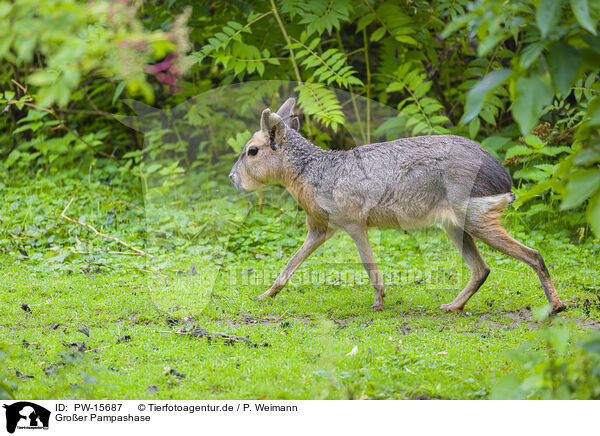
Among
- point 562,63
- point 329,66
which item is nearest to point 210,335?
point 562,63

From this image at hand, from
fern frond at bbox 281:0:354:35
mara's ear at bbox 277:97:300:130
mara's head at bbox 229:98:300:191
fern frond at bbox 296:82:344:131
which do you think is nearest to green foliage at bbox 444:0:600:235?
mara's head at bbox 229:98:300:191

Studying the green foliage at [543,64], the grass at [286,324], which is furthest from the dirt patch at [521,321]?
the green foliage at [543,64]

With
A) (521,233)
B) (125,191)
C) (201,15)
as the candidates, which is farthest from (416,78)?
→ (125,191)

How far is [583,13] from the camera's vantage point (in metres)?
2.62

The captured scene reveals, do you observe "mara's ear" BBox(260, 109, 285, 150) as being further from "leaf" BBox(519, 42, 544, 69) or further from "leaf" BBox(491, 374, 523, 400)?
"leaf" BBox(491, 374, 523, 400)

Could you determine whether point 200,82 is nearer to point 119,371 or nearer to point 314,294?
point 314,294

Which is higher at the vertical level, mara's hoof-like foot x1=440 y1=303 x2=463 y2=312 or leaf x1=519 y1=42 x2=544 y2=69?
leaf x1=519 y1=42 x2=544 y2=69

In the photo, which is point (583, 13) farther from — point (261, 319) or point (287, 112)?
point (287, 112)

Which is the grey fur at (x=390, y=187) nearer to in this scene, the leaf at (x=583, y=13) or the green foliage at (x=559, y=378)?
the green foliage at (x=559, y=378)

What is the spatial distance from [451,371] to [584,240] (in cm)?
426

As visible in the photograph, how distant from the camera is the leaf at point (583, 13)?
2.58 meters

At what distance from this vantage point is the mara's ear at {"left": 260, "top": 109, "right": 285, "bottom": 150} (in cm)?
617
